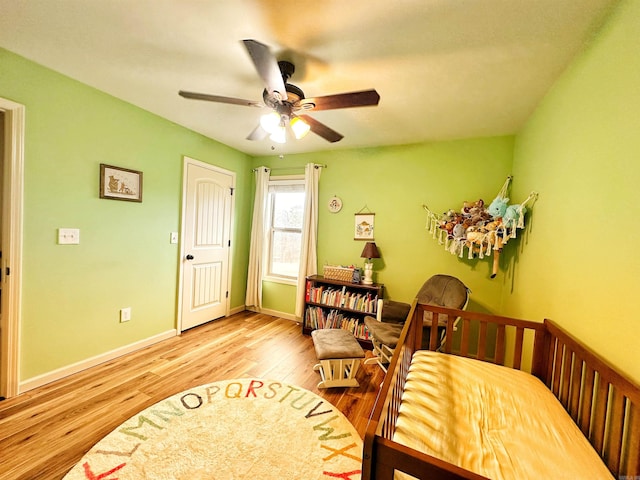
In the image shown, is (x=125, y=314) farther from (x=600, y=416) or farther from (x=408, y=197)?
(x=600, y=416)

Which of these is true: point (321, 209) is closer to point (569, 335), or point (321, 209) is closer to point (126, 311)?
point (126, 311)

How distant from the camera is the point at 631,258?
39.9 inches

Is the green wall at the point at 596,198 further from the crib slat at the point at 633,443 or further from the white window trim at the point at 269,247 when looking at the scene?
the white window trim at the point at 269,247

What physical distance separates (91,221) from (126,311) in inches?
35.9

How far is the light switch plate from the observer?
2.06m

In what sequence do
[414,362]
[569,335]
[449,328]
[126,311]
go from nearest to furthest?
[569,335]
[414,362]
[449,328]
[126,311]

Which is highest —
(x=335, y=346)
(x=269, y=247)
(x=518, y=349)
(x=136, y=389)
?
(x=269, y=247)

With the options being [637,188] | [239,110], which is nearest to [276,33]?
[239,110]

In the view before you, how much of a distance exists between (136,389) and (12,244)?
135cm

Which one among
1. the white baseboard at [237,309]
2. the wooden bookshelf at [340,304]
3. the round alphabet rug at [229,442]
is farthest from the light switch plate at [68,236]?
the wooden bookshelf at [340,304]

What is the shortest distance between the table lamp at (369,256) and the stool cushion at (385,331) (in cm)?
56

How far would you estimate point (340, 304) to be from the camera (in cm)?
314

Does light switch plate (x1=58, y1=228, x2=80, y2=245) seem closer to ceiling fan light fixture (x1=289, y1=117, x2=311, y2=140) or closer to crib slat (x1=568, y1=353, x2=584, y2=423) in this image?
ceiling fan light fixture (x1=289, y1=117, x2=311, y2=140)

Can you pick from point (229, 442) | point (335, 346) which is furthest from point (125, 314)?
point (335, 346)
